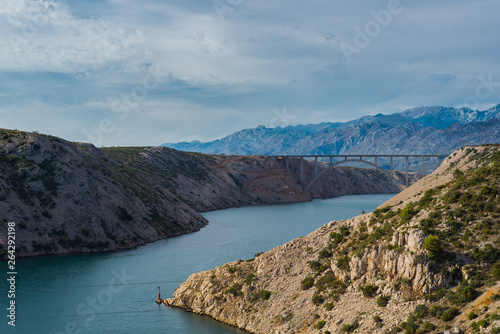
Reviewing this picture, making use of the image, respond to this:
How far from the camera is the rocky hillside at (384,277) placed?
29.4 m

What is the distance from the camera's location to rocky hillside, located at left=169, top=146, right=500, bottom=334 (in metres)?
29.4

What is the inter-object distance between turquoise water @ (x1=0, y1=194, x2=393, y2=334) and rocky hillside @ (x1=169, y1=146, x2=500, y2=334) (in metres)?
3.42

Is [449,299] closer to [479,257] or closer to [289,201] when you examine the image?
[479,257]

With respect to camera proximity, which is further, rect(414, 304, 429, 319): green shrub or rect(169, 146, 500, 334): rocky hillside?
rect(169, 146, 500, 334): rocky hillside

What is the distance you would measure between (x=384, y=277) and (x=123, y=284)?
3133 cm

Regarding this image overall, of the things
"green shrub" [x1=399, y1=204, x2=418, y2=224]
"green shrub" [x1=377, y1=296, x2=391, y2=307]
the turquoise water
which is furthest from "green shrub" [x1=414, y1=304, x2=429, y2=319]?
the turquoise water

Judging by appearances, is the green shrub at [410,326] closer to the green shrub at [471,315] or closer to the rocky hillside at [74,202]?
the green shrub at [471,315]

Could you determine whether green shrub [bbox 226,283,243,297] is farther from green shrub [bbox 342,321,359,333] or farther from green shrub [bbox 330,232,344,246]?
green shrub [bbox 342,321,359,333]

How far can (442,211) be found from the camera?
35438 mm

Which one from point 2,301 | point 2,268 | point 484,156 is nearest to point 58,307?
point 2,301

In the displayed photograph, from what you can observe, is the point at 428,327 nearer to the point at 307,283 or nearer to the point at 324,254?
the point at 307,283

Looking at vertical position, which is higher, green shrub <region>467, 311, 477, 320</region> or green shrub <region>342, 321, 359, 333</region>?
green shrub <region>467, 311, 477, 320</region>

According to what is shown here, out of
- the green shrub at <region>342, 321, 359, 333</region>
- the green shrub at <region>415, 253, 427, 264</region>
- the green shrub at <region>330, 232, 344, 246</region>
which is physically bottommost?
the green shrub at <region>342, 321, 359, 333</region>

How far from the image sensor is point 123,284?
53938mm
